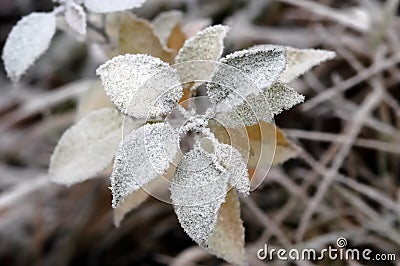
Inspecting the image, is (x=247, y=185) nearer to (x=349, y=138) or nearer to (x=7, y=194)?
(x=349, y=138)

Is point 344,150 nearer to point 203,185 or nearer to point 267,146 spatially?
point 267,146

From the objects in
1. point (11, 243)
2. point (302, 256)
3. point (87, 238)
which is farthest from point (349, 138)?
point (11, 243)

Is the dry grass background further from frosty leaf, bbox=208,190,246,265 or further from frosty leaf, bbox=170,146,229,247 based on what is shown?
frosty leaf, bbox=170,146,229,247

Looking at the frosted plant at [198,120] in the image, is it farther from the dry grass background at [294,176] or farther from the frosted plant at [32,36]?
the dry grass background at [294,176]

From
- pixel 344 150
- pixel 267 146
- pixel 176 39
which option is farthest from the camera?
pixel 344 150

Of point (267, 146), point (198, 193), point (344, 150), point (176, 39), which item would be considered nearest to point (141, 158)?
point (198, 193)

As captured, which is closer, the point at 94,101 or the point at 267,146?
the point at 267,146

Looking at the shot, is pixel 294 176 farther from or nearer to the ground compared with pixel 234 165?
nearer to the ground
